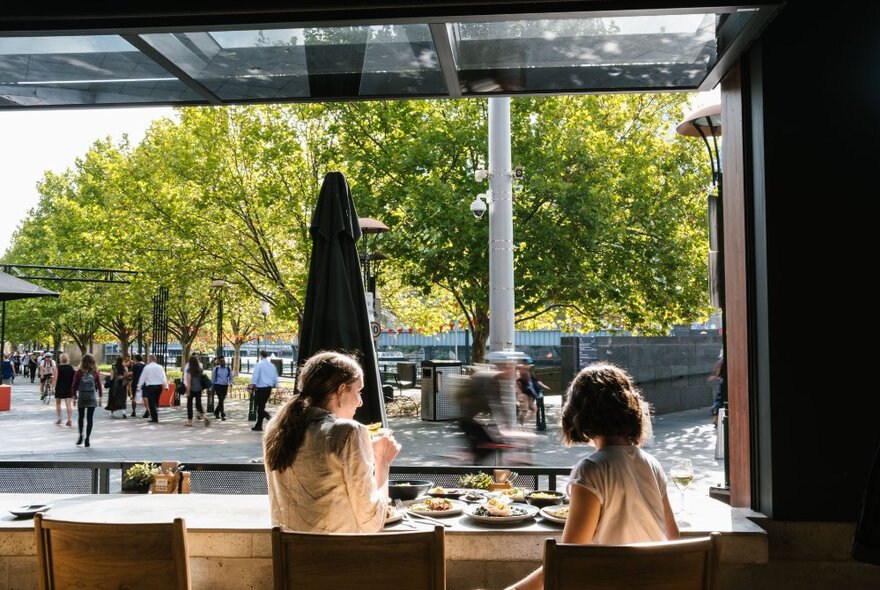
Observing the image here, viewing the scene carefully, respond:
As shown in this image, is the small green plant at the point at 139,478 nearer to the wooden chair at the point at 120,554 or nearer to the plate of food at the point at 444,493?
the plate of food at the point at 444,493

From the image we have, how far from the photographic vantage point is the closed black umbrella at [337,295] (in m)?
5.37

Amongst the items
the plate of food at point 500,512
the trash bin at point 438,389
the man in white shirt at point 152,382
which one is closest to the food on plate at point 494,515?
the plate of food at point 500,512

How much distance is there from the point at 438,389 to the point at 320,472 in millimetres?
16272

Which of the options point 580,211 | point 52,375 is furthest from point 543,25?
point 52,375

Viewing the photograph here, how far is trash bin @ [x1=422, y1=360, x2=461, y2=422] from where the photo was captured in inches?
750

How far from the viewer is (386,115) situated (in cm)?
1988

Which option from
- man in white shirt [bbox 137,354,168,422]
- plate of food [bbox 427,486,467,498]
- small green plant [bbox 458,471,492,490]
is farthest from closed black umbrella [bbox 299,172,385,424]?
man in white shirt [bbox 137,354,168,422]

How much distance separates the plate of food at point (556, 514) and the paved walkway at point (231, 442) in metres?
6.52

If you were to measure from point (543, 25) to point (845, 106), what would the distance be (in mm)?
1545

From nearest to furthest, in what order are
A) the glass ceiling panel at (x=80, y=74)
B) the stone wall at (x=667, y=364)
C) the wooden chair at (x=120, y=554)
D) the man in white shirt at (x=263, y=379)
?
the wooden chair at (x=120, y=554)
the glass ceiling panel at (x=80, y=74)
the man in white shirt at (x=263, y=379)
the stone wall at (x=667, y=364)

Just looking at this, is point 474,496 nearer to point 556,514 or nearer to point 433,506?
point 433,506

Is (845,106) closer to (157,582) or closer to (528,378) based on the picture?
(157,582)

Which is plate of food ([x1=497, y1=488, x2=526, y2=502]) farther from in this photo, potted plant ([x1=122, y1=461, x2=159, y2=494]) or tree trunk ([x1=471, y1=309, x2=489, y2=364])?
tree trunk ([x1=471, y1=309, x2=489, y2=364])

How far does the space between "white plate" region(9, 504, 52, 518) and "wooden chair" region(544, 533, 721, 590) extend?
2.76m
